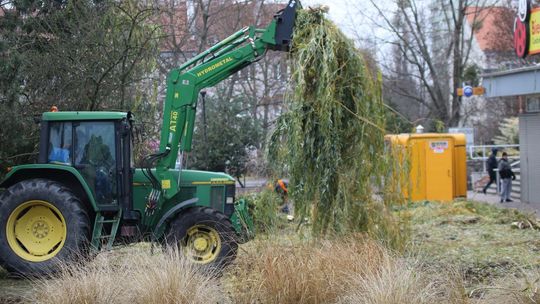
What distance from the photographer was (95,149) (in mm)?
9391

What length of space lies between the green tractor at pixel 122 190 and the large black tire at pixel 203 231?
0.5 inches

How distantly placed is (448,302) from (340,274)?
1.08 m

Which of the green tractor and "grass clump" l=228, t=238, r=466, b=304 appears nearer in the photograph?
"grass clump" l=228, t=238, r=466, b=304

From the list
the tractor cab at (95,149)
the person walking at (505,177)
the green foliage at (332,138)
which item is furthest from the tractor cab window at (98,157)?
the person walking at (505,177)

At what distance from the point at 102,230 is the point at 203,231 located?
1359 mm

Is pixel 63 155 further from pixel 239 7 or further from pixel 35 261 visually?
pixel 239 7

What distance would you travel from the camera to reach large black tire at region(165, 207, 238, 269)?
9.19 metres

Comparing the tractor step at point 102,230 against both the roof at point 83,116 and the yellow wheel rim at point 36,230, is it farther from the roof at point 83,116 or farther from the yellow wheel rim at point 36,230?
the roof at point 83,116

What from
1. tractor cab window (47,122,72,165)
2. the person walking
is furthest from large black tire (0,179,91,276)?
the person walking

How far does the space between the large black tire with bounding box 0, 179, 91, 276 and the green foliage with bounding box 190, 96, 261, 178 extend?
45.9 ft

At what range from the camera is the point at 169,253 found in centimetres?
721

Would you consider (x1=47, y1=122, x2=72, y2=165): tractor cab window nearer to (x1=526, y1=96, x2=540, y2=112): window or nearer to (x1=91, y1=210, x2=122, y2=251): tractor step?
(x1=91, y1=210, x2=122, y2=251): tractor step

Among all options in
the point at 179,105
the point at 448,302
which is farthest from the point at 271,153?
the point at 448,302

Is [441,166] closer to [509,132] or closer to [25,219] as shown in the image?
[25,219]
